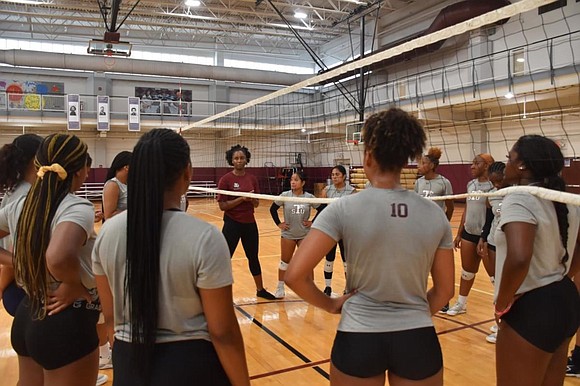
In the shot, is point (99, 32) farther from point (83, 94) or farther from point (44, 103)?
point (44, 103)

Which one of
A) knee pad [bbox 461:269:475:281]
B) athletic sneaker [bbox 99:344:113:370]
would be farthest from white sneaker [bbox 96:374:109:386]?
knee pad [bbox 461:269:475:281]

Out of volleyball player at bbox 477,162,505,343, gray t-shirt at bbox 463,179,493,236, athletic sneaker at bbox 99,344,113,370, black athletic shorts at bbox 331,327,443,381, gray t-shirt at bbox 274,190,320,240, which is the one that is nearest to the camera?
black athletic shorts at bbox 331,327,443,381

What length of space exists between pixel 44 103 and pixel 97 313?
18.7 metres

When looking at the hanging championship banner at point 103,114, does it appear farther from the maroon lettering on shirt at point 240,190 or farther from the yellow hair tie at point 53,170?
the yellow hair tie at point 53,170

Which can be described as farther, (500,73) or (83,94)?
(83,94)

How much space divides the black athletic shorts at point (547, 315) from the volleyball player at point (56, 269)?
1660 millimetres

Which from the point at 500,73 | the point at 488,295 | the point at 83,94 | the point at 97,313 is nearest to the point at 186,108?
the point at 83,94

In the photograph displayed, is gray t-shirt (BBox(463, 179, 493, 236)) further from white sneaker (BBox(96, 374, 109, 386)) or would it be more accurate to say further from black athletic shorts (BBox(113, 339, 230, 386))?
black athletic shorts (BBox(113, 339, 230, 386))

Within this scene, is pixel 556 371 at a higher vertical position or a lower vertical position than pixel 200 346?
lower

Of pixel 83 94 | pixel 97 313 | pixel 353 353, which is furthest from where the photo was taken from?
pixel 83 94

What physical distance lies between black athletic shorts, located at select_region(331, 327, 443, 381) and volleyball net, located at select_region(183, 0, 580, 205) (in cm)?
640

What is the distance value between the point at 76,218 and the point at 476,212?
370 cm

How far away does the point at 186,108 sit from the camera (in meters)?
20.2

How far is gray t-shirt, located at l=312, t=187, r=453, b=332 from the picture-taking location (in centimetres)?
141
